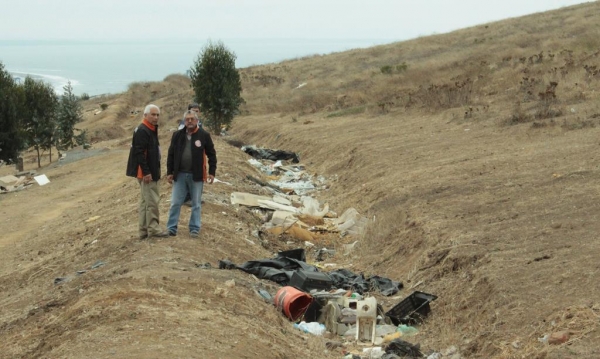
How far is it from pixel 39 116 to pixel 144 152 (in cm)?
2880

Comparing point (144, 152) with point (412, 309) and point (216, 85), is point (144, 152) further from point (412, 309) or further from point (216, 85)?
point (216, 85)

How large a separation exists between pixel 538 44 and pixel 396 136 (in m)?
17.8

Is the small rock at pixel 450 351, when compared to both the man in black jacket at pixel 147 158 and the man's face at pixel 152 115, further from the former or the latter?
the man's face at pixel 152 115

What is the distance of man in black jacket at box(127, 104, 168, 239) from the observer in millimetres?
10078

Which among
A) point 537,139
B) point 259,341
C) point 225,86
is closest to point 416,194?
point 537,139

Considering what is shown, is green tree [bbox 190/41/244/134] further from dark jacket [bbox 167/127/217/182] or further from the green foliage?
dark jacket [bbox 167/127/217/182]

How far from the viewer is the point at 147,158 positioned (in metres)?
10.2

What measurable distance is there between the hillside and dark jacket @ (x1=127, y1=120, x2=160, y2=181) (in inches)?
40.8

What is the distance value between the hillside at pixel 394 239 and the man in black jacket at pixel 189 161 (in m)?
0.66

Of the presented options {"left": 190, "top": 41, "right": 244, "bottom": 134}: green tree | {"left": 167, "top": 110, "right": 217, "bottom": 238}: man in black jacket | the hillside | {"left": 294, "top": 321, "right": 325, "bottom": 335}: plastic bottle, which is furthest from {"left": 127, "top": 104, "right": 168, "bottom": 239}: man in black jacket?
{"left": 190, "top": 41, "right": 244, "bottom": 134}: green tree

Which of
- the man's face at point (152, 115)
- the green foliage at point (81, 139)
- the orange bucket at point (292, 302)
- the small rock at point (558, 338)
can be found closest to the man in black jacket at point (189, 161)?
the man's face at point (152, 115)

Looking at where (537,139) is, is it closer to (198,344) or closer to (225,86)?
(198,344)

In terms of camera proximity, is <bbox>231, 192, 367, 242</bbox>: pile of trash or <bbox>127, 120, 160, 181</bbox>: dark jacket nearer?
<bbox>127, 120, 160, 181</bbox>: dark jacket

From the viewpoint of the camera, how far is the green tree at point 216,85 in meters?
33.7
